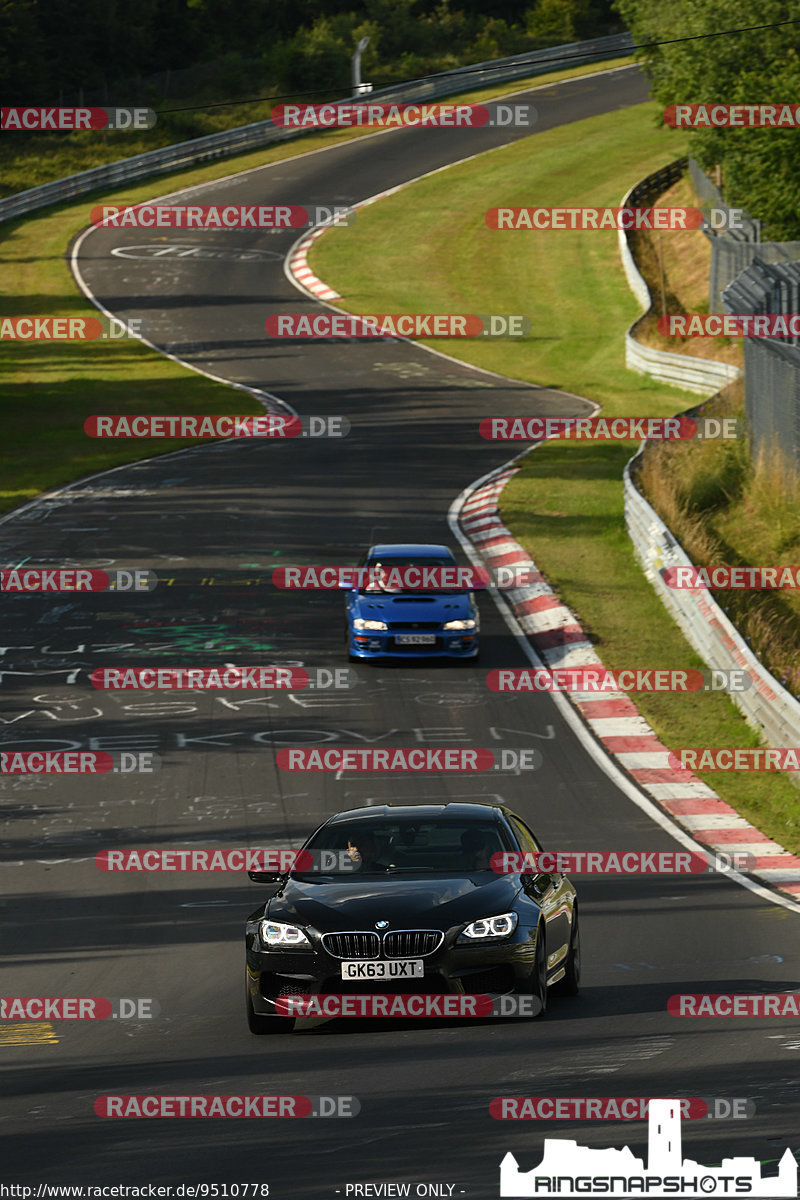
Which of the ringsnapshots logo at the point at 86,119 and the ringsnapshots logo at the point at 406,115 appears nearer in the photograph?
the ringsnapshots logo at the point at 86,119

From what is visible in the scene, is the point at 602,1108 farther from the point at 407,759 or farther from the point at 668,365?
the point at 668,365

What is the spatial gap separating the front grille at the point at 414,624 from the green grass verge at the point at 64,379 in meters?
14.1

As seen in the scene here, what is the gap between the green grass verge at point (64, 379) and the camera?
40.2m

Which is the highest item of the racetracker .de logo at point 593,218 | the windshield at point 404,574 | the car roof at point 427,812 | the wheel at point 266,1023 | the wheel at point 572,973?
the car roof at point 427,812

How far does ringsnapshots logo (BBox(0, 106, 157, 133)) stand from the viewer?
80938mm

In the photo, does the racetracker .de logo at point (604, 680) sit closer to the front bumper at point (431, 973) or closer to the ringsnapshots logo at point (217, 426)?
the front bumper at point (431, 973)

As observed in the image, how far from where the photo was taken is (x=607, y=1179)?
6.79 metres

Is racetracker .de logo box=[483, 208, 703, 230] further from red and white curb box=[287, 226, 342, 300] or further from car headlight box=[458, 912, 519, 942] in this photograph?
car headlight box=[458, 912, 519, 942]

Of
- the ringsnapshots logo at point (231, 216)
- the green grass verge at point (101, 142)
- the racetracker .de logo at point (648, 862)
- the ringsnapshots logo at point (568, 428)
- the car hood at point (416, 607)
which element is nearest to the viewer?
the racetracker .de logo at point (648, 862)

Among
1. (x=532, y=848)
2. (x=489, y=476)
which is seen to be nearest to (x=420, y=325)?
(x=489, y=476)

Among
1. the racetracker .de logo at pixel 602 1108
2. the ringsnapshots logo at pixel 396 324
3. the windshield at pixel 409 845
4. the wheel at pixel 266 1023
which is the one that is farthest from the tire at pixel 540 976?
the ringsnapshots logo at pixel 396 324

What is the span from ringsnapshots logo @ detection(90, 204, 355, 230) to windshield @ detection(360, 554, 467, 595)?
46903 mm

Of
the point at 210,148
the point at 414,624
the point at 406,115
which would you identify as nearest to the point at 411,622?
the point at 414,624

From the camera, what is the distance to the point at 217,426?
42562 millimetres
